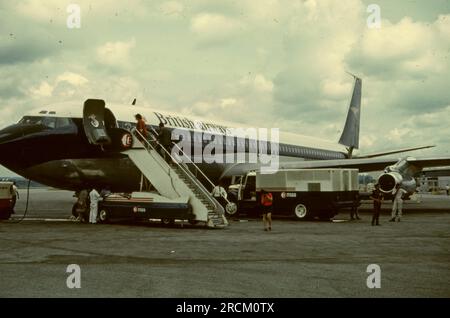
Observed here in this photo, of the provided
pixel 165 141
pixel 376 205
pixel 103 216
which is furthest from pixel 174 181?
pixel 376 205

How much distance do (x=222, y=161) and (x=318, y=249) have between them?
14074mm

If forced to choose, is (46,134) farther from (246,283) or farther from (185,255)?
(246,283)

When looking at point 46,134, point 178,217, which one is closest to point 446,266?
point 178,217

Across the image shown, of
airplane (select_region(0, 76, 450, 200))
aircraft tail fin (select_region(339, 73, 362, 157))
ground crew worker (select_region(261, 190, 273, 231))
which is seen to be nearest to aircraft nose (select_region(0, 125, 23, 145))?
airplane (select_region(0, 76, 450, 200))

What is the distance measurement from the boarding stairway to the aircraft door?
101 centimetres

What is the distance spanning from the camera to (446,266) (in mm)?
10539

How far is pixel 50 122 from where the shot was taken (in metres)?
20.2

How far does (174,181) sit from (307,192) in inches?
249

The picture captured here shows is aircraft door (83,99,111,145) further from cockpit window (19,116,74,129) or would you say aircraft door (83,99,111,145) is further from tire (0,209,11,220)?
tire (0,209,11,220)

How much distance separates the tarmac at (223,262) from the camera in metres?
8.08

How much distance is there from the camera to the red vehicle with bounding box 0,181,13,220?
2277 cm

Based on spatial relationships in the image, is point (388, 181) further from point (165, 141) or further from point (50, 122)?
point (50, 122)

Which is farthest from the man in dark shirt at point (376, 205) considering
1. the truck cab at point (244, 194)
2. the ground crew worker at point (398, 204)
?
the truck cab at point (244, 194)

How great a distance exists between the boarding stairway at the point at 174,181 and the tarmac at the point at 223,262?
3.69 feet
